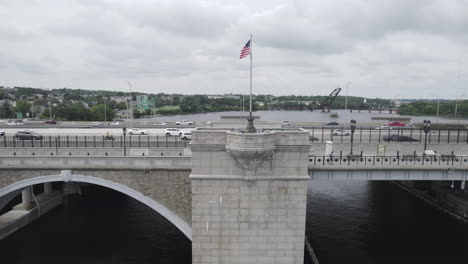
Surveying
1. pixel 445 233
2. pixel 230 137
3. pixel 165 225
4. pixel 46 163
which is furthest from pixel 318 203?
pixel 46 163

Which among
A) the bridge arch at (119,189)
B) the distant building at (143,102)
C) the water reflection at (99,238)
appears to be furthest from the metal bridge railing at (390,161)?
the distant building at (143,102)

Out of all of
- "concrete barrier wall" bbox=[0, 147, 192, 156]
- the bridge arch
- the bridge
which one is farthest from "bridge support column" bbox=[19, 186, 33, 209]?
the bridge

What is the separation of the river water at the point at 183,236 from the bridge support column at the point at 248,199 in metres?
9.01

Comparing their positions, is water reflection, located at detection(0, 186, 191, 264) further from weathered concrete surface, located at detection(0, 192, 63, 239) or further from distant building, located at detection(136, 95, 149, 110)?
distant building, located at detection(136, 95, 149, 110)

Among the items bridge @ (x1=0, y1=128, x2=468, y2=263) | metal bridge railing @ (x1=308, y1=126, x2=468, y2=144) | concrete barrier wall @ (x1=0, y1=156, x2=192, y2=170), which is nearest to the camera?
bridge @ (x1=0, y1=128, x2=468, y2=263)

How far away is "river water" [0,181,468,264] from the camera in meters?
28.0

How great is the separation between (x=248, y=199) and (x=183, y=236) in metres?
14.4

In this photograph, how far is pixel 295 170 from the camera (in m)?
19.4

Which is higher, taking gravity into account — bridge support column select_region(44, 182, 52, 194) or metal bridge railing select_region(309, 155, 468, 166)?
metal bridge railing select_region(309, 155, 468, 166)

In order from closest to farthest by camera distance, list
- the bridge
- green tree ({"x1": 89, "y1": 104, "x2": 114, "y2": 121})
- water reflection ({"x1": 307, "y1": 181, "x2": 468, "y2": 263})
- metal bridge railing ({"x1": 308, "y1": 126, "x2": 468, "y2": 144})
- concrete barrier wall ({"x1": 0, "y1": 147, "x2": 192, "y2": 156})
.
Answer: the bridge < concrete barrier wall ({"x1": 0, "y1": 147, "x2": 192, "y2": 156}) < water reflection ({"x1": 307, "y1": 181, "x2": 468, "y2": 263}) < metal bridge railing ({"x1": 308, "y1": 126, "x2": 468, "y2": 144}) < green tree ({"x1": 89, "y1": 104, "x2": 114, "y2": 121})

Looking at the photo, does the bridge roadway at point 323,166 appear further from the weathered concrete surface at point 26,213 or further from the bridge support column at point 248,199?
the weathered concrete surface at point 26,213

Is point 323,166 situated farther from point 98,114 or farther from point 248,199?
point 98,114

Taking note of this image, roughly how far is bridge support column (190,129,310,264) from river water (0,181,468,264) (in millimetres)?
9007

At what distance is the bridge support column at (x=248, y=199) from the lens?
19.0m
